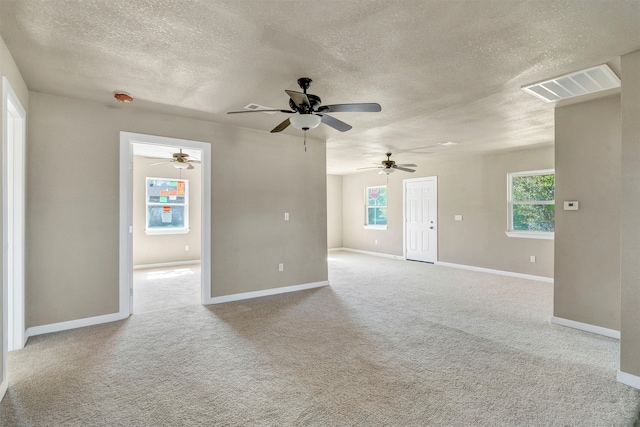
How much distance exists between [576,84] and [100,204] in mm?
5163

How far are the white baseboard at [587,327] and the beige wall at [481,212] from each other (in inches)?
102

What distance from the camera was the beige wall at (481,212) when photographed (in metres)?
6.02

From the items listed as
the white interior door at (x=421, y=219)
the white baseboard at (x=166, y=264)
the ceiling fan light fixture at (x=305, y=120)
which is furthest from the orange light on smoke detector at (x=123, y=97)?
the white interior door at (x=421, y=219)

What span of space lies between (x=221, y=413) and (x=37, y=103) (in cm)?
362

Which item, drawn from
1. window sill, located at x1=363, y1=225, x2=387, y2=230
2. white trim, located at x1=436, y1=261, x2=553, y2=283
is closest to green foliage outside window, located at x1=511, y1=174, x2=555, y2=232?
white trim, located at x1=436, y1=261, x2=553, y2=283

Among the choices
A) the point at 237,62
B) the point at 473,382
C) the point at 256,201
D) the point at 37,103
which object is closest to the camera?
the point at 473,382

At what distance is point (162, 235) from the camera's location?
24.2 ft

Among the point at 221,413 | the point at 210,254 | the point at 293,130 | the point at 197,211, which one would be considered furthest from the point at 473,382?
the point at 197,211

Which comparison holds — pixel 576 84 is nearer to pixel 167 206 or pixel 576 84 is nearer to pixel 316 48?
pixel 316 48

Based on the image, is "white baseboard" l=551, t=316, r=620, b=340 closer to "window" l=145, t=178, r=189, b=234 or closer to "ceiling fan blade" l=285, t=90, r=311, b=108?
"ceiling fan blade" l=285, t=90, r=311, b=108

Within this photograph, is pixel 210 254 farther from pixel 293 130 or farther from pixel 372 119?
pixel 372 119

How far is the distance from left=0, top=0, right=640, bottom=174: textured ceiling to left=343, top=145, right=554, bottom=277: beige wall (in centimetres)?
286

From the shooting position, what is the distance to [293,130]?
16.0 ft

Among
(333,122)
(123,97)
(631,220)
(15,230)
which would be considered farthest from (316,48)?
(15,230)
